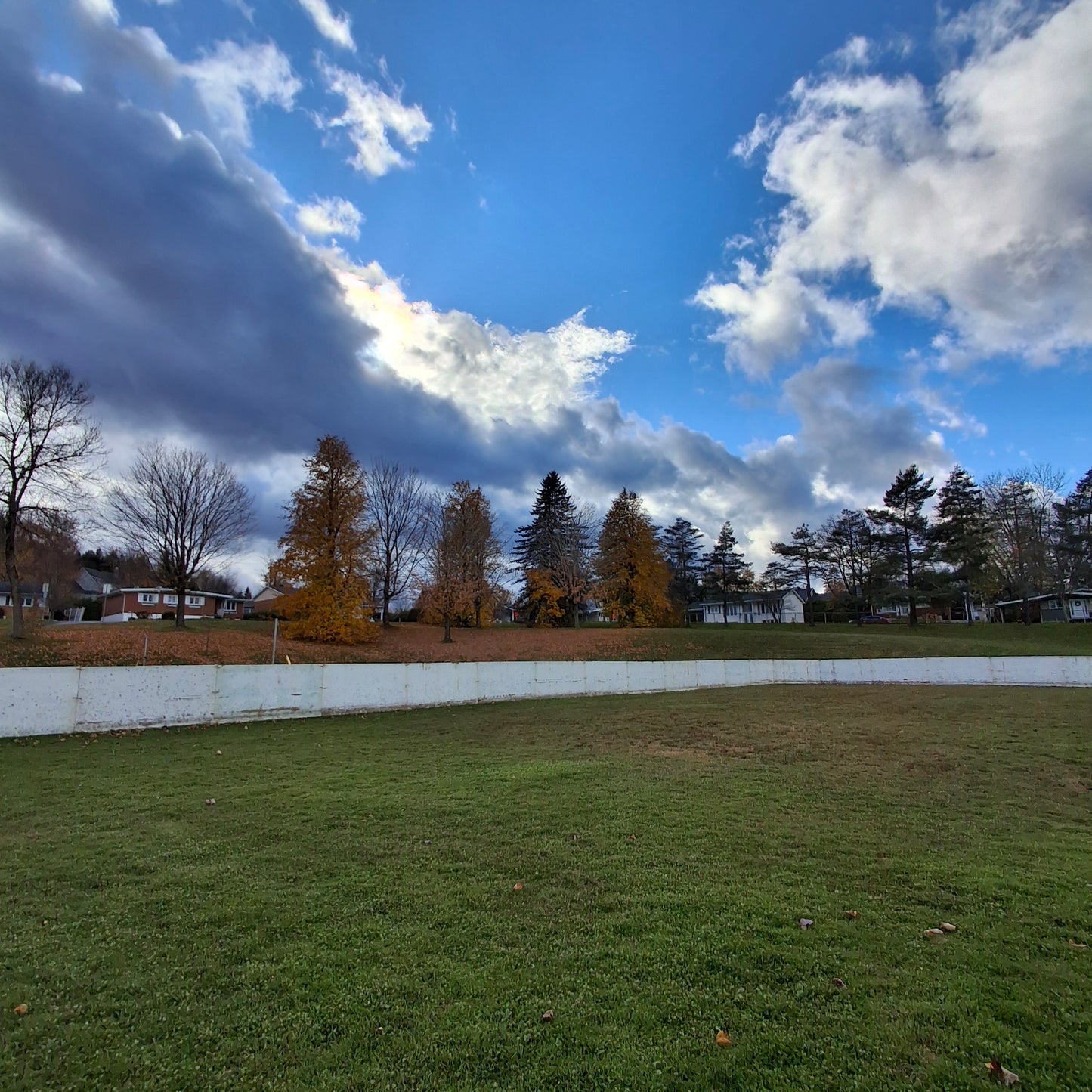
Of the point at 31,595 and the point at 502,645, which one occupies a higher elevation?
the point at 31,595

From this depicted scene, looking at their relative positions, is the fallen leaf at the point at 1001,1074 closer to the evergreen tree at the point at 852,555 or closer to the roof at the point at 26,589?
the evergreen tree at the point at 852,555

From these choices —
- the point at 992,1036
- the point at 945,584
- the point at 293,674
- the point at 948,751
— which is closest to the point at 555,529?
the point at 945,584

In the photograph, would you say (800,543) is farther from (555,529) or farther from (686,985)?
(686,985)

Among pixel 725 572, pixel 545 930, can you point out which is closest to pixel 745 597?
pixel 725 572

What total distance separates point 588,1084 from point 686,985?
3.09 feet

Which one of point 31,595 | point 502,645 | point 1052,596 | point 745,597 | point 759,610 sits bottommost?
point 502,645

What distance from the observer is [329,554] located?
28.6 m

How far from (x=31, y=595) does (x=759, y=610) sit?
75.6 meters

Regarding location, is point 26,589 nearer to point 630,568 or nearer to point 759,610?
point 630,568

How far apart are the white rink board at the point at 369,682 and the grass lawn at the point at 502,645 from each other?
488 cm

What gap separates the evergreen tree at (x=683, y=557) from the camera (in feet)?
191

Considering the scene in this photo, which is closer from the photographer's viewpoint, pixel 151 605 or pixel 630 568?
pixel 630 568

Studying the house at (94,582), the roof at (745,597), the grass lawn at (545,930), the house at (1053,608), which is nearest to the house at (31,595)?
the house at (94,582)

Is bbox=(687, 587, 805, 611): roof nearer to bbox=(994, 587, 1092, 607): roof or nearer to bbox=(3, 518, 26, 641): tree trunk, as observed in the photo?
bbox=(994, 587, 1092, 607): roof
